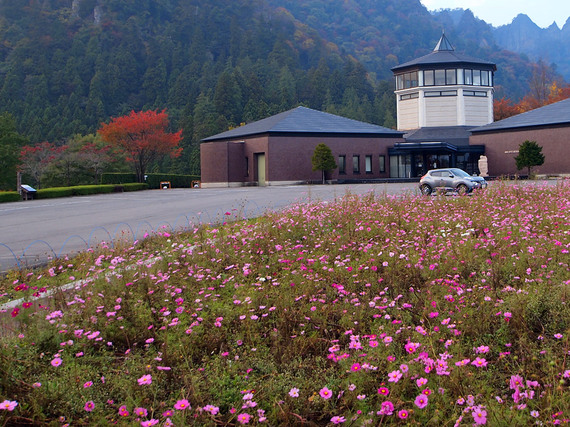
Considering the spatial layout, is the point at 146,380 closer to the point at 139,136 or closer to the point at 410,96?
the point at 139,136

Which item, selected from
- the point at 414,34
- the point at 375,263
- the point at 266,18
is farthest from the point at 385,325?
the point at 414,34

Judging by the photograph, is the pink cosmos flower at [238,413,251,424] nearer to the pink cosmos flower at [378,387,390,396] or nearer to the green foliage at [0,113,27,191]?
the pink cosmos flower at [378,387,390,396]

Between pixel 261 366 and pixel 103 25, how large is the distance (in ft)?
364

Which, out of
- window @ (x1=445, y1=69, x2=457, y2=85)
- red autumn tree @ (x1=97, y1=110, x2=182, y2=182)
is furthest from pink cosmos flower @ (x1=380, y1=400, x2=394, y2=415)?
window @ (x1=445, y1=69, x2=457, y2=85)

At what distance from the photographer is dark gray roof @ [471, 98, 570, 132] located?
4244 cm

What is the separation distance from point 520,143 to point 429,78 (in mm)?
16586

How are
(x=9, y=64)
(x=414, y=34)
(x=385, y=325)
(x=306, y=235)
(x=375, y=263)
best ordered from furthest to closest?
(x=414, y=34) → (x=9, y=64) → (x=306, y=235) → (x=375, y=263) → (x=385, y=325)

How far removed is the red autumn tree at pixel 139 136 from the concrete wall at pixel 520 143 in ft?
103

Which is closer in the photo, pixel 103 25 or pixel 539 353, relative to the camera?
pixel 539 353

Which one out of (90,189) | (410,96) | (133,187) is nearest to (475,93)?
(410,96)

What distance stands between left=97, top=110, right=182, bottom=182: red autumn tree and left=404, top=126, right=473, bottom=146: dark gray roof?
25.2 m

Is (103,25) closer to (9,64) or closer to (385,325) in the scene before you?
(9,64)

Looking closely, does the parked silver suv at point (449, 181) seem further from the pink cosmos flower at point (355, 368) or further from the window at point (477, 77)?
the window at point (477, 77)

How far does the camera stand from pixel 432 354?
4391mm
